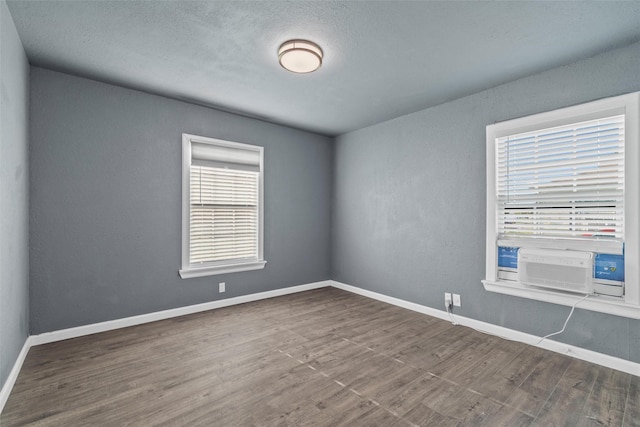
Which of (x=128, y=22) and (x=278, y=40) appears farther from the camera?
(x=278, y=40)

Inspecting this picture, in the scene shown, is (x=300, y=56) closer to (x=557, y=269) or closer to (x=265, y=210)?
(x=265, y=210)

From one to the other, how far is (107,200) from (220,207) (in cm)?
126

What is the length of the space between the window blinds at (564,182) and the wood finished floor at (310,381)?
1169mm

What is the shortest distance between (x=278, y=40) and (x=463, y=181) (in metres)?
2.52

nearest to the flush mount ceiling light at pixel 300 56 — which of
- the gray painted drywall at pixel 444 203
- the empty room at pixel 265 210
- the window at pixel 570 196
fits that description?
the empty room at pixel 265 210

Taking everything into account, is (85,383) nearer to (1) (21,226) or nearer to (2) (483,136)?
(1) (21,226)

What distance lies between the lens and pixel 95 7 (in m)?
2.02

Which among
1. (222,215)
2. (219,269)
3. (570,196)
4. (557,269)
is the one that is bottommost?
(219,269)

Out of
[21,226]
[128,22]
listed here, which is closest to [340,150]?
[128,22]

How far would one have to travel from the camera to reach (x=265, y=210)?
176 inches

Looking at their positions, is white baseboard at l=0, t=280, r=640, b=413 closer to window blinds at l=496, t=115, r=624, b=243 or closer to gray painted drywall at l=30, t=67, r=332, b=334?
gray painted drywall at l=30, t=67, r=332, b=334

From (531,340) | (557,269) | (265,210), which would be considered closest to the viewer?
(557,269)

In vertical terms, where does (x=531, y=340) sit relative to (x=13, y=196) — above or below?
below

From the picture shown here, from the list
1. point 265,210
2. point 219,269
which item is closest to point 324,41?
point 265,210
